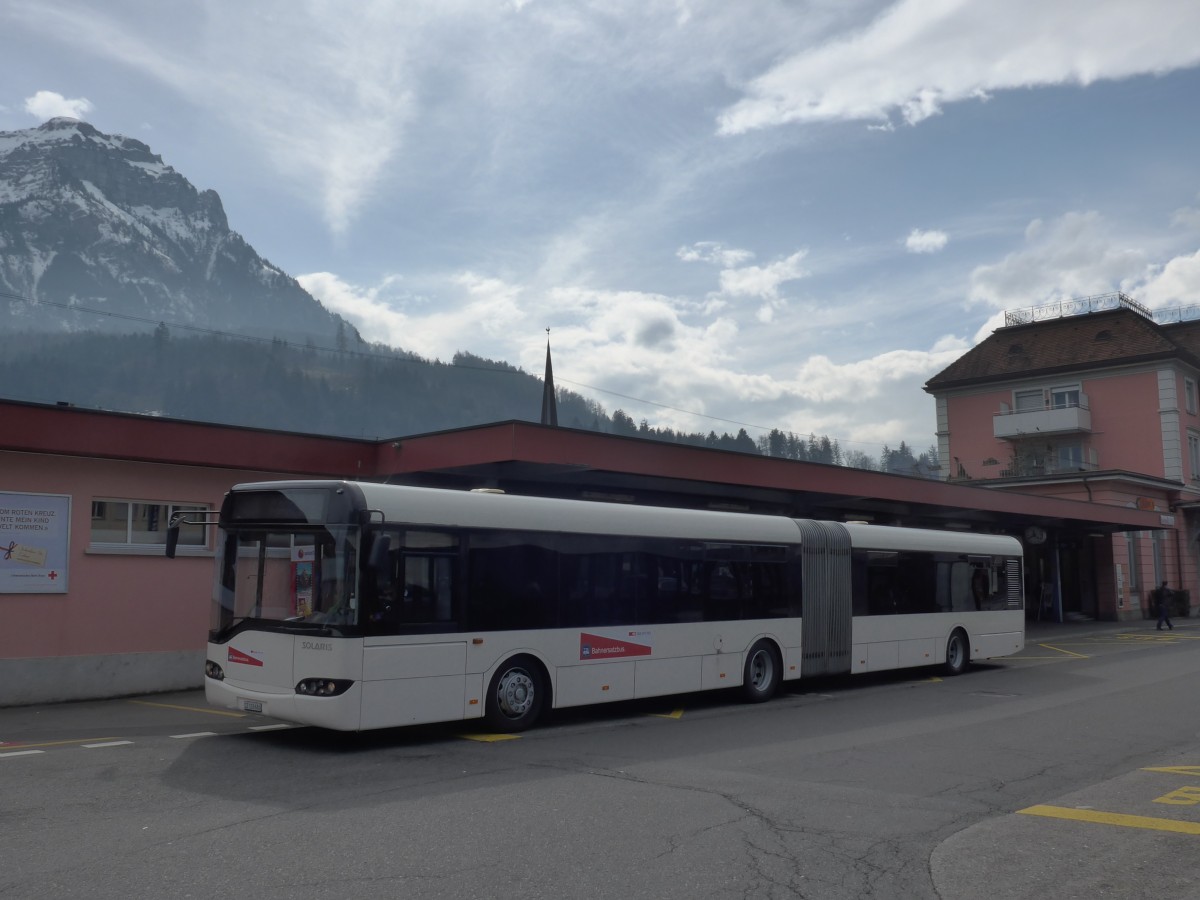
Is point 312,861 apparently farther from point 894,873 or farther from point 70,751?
point 70,751

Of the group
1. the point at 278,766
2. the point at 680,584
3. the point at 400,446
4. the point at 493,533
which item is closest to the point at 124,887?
the point at 278,766

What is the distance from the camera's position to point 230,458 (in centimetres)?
1731

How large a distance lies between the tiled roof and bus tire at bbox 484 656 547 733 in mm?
44074

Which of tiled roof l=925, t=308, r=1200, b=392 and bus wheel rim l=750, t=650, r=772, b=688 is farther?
tiled roof l=925, t=308, r=1200, b=392

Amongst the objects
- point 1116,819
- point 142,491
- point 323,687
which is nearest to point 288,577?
point 323,687

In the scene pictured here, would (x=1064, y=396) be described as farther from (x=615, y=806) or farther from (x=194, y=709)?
(x=615, y=806)

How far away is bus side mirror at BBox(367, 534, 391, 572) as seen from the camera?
10.6 m

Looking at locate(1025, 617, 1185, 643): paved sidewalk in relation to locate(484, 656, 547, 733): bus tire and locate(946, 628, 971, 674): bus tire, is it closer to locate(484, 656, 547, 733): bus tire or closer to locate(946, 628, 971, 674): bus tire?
locate(946, 628, 971, 674): bus tire

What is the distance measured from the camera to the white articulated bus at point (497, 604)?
10.6 meters

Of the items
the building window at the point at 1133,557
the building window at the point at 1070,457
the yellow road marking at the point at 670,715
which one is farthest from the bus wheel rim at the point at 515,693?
the building window at the point at 1070,457

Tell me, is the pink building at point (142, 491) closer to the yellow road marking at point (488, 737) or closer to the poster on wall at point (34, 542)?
the poster on wall at point (34, 542)

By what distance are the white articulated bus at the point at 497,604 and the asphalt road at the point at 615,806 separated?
2.11ft

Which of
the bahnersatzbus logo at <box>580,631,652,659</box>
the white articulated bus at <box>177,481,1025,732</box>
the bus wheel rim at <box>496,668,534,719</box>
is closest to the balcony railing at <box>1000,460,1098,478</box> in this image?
the white articulated bus at <box>177,481,1025,732</box>

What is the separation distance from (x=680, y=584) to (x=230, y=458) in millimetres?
7915
